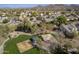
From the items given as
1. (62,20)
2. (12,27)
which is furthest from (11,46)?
(62,20)

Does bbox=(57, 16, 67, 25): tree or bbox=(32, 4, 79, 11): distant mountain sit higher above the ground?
bbox=(32, 4, 79, 11): distant mountain

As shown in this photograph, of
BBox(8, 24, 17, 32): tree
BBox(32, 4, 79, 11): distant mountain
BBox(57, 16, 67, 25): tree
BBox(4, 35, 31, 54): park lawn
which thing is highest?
BBox(32, 4, 79, 11): distant mountain

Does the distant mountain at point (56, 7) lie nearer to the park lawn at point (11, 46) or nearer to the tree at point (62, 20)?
the tree at point (62, 20)

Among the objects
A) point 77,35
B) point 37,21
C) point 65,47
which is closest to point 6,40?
point 37,21

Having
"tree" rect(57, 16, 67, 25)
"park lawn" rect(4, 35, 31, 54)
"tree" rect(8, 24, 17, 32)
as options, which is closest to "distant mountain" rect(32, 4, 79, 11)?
"tree" rect(57, 16, 67, 25)

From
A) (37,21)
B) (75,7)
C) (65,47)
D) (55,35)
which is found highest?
(75,7)

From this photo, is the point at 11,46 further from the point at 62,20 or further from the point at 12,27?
the point at 62,20

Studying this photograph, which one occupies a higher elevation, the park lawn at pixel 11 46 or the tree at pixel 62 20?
the tree at pixel 62 20

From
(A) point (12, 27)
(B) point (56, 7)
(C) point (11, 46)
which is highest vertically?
(B) point (56, 7)

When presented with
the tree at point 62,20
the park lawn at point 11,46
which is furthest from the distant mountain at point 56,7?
the park lawn at point 11,46

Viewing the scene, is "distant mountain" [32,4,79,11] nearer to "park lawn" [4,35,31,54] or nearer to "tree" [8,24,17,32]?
"tree" [8,24,17,32]

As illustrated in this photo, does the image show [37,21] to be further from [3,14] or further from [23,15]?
[3,14]
